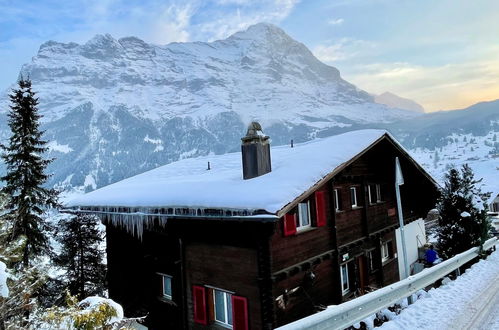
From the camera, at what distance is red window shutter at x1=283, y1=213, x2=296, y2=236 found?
10.3 metres

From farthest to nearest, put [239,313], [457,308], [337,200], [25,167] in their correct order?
[25,167]
[337,200]
[239,313]
[457,308]

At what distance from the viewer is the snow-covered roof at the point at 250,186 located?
918cm

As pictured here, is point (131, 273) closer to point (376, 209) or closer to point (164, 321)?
point (164, 321)

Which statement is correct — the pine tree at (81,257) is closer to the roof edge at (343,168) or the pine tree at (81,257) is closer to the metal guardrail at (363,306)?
the roof edge at (343,168)

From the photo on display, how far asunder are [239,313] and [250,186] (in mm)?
3679

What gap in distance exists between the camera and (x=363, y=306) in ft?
24.8

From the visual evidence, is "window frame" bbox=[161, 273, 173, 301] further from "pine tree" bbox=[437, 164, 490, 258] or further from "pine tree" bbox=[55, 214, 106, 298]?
"pine tree" bbox=[55, 214, 106, 298]

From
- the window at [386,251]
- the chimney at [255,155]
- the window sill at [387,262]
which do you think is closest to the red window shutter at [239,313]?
the chimney at [255,155]

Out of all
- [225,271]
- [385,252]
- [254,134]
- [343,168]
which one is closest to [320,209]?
[343,168]

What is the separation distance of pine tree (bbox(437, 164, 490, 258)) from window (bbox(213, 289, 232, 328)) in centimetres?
949

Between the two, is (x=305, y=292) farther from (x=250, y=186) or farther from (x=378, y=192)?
(x=378, y=192)

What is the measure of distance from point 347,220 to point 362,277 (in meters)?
2.61

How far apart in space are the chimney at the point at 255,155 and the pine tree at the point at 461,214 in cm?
826

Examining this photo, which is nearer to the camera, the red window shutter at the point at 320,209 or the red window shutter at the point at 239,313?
the red window shutter at the point at 239,313
